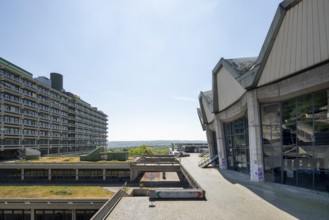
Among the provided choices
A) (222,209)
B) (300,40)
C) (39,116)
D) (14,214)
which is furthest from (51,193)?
(39,116)

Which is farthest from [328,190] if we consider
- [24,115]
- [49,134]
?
[49,134]

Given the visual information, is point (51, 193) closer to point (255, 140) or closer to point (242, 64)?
point (255, 140)

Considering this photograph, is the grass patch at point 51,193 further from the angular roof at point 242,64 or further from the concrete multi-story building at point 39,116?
the concrete multi-story building at point 39,116

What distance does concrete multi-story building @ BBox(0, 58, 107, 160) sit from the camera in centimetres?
6706

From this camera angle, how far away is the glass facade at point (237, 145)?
34.1 metres

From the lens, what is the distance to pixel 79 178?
54.2m

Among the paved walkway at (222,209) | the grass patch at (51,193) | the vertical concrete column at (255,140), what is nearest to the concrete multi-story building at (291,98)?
the vertical concrete column at (255,140)

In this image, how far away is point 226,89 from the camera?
122 ft

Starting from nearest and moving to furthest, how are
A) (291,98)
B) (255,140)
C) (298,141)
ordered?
(298,141) → (291,98) → (255,140)

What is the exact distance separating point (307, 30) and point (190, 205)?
16.6 metres

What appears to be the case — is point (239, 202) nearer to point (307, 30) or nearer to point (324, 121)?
point (324, 121)

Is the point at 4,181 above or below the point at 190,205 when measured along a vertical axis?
below

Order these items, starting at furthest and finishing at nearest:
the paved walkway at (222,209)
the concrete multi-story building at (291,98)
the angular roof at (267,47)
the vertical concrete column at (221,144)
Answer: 1. the vertical concrete column at (221,144)
2. the angular roof at (267,47)
3. the concrete multi-story building at (291,98)
4. the paved walkway at (222,209)

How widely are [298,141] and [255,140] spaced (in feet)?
16.2
